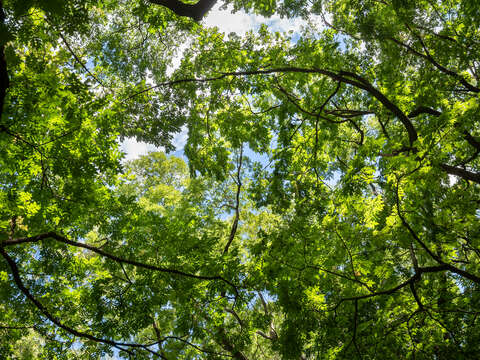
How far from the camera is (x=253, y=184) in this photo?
6.96 meters

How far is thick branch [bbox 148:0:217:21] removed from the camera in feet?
13.3

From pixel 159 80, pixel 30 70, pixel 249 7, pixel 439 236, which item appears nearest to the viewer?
pixel 439 236

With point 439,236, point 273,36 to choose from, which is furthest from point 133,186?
point 439,236

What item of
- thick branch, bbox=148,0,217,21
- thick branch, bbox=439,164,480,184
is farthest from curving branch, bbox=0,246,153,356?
thick branch, bbox=439,164,480,184

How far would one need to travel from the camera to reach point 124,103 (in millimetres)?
6363

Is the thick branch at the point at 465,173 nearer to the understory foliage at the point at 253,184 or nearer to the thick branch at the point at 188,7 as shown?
the understory foliage at the point at 253,184

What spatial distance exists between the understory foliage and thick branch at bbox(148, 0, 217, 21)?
29 mm

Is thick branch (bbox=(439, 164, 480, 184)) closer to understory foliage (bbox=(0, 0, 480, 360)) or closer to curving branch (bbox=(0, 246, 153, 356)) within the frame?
understory foliage (bbox=(0, 0, 480, 360))

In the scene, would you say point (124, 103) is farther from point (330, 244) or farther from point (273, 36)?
point (330, 244)

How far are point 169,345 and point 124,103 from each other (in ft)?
21.0

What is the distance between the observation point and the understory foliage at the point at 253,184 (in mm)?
3965

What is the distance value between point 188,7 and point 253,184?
13.1 ft

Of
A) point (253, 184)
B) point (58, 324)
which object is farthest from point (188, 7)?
point (58, 324)

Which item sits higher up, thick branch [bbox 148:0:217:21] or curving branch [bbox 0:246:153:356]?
thick branch [bbox 148:0:217:21]
